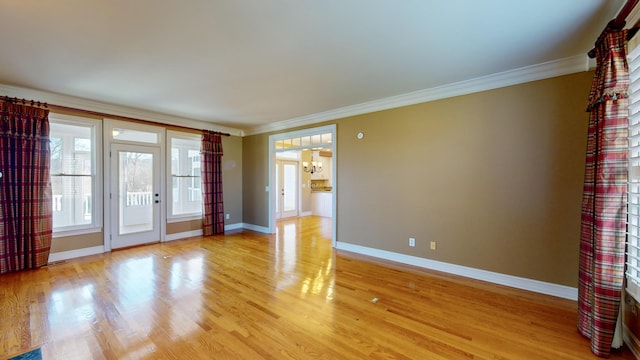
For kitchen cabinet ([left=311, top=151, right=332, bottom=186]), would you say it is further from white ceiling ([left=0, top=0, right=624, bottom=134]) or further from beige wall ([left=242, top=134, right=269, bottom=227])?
white ceiling ([left=0, top=0, right=624, bottom=134])

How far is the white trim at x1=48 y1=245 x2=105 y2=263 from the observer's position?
4.13 metres

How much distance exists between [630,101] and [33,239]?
22.9ft

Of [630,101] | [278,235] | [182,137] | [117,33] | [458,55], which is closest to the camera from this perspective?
[630,101]

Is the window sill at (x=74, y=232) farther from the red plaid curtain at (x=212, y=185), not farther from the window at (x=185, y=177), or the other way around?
the red plaid curtain at (x=212, y=185)

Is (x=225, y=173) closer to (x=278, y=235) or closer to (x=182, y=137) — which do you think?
(x=182, y=137)

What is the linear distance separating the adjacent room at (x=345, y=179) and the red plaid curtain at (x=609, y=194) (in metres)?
0.01

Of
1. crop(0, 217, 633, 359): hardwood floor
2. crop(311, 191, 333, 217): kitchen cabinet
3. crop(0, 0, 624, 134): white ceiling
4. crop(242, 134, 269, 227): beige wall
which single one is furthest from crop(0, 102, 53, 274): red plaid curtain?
crop(311, 191, 333, 217): kitchen cabinet

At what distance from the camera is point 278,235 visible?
19.9ft

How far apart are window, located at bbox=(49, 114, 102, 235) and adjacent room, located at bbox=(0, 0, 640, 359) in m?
0.03

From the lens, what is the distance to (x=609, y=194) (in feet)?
6.48

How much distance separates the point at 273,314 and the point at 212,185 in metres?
4.23

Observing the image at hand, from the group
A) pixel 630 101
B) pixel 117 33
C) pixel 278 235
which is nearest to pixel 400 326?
pixel 630 101

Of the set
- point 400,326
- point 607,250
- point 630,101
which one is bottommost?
point 400,326

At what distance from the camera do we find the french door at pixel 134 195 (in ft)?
15.7
